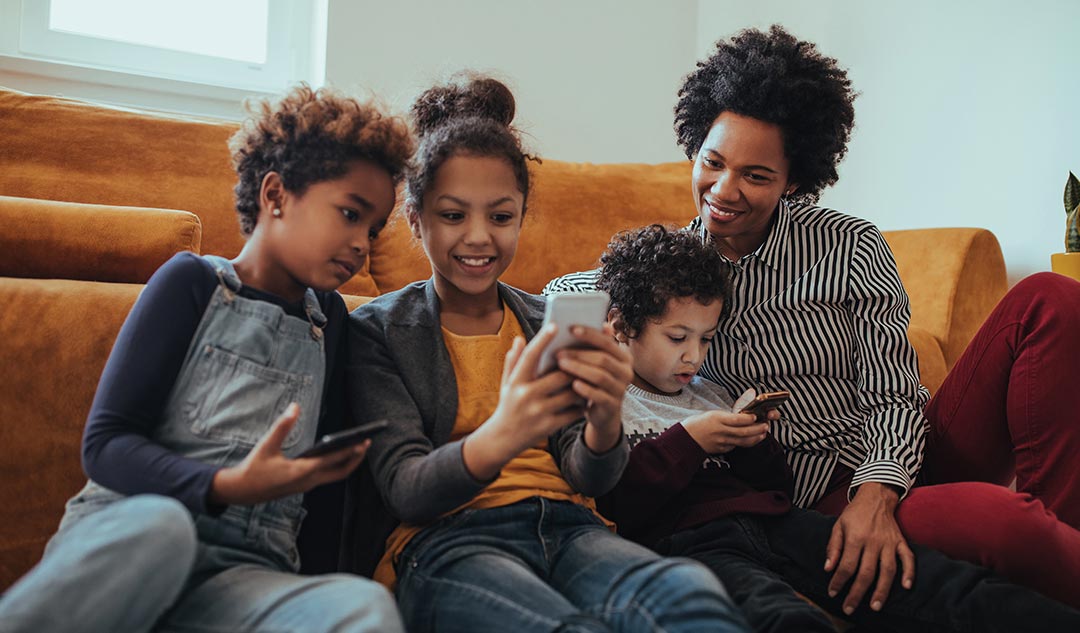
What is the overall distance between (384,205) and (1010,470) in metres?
1.15

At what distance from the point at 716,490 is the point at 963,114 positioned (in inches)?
69.0

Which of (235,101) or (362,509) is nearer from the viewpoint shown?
(362,509)

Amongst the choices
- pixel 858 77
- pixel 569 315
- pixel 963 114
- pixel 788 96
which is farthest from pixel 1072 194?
pixel 569 315

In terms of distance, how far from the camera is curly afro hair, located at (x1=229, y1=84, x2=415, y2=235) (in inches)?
47.1

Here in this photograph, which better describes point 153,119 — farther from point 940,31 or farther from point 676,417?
point 940,31

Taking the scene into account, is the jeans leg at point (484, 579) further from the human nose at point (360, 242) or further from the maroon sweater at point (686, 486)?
the human nose at point (360, 242)

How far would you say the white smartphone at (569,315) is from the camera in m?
1.01

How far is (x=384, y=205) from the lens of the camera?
125 cm

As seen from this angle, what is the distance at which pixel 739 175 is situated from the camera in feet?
5.26

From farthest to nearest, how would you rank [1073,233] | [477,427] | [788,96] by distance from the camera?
[1073,233], [788,96], [477,427]

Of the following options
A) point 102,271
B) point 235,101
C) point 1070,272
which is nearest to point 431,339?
point 102,271

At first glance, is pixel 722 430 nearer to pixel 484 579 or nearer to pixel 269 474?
pixel 484 579

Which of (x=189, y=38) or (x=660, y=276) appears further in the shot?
(x=189, y=38)

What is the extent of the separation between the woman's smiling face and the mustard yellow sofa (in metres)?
0.32
